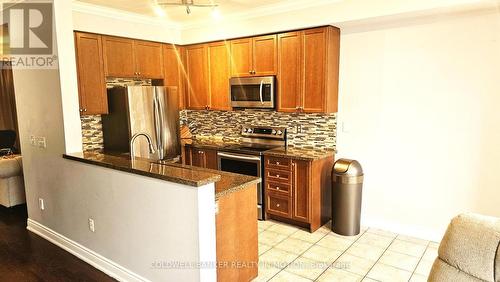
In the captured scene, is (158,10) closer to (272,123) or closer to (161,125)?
(161,125)

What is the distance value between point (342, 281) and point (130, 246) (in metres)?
1.82

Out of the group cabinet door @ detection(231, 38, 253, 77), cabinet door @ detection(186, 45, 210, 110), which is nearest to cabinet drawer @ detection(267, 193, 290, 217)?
cabinet door @ detection(231, 38, 253, 77)

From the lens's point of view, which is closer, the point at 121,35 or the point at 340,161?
the point at 340,161

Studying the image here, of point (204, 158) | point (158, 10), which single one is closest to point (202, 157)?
point (204, 158)

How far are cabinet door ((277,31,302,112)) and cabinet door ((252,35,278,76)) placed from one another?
0.30 feet

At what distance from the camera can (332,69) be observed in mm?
3906


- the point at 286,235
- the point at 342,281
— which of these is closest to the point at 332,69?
the point at 286,235

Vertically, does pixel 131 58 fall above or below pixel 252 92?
above

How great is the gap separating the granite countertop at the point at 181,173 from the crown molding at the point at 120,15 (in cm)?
199

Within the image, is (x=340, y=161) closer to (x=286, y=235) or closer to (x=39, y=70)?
(x=286, y=235)

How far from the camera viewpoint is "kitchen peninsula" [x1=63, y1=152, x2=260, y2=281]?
2.20m

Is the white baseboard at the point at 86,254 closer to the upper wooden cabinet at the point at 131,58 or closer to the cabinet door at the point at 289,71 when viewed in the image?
the upper wooden cabinet at the point at 131,58

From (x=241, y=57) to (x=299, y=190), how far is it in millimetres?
1938

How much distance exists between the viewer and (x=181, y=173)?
2.35m
